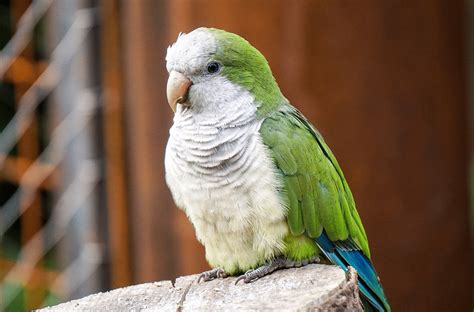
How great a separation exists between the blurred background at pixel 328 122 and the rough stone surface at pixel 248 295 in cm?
96

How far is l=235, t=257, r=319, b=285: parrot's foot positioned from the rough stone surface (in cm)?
2

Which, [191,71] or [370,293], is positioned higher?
[191,71]

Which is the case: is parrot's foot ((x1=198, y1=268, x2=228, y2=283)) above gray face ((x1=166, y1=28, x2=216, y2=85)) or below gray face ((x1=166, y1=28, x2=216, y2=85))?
below

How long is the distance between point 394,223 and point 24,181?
2194mm

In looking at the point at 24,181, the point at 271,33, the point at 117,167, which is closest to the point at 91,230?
the point at 117,167

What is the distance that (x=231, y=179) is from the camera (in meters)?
2.43

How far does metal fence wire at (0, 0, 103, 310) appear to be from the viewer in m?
4.08

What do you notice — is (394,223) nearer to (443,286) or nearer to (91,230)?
(443,286)

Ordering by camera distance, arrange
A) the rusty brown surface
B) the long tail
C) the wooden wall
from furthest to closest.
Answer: the rusty brown surface < the wooden wall < the long tail

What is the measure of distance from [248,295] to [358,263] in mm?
451

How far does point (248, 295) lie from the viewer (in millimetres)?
2256

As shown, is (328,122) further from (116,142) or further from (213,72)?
(116,142)

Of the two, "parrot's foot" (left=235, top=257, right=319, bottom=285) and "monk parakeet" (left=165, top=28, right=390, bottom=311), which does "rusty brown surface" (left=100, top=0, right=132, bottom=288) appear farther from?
"parrot's foot" (left=235, top=257, right=319, bottom=285)

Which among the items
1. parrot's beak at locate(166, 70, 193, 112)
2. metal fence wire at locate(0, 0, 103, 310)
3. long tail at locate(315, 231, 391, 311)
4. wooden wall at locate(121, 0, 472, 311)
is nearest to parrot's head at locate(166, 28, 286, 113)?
parrot's beak at locate(166, 70, 193, 112)
